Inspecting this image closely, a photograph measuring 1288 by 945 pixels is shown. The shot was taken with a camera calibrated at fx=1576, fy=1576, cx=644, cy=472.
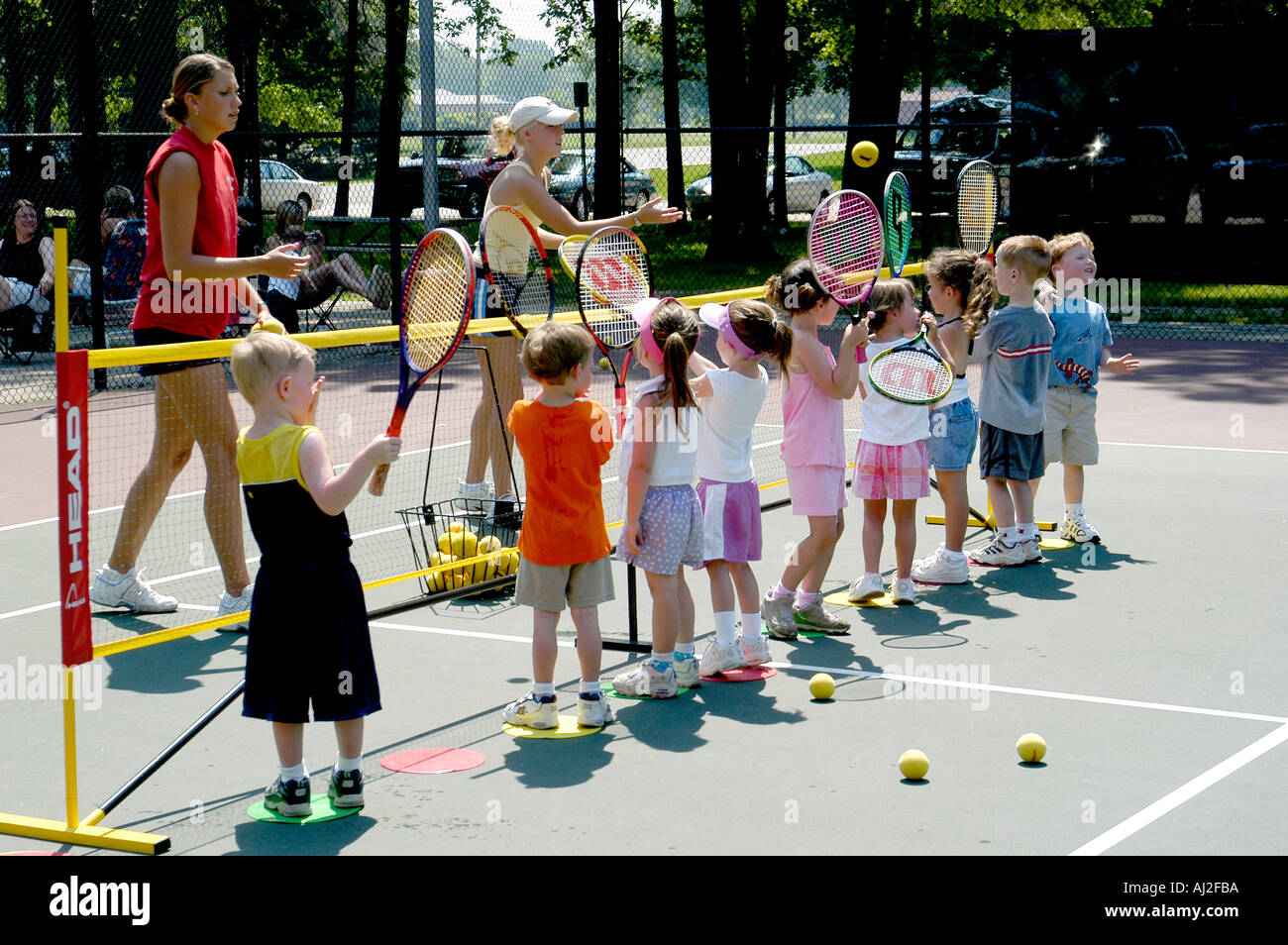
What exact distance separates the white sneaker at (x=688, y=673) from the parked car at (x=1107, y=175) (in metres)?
13.5

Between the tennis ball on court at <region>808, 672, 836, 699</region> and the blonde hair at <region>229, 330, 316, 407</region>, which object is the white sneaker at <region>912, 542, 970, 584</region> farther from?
the blonde hair at <region>229, 330, 316, 407</region>

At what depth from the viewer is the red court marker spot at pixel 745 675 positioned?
5.82 meters

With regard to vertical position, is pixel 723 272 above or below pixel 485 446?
above

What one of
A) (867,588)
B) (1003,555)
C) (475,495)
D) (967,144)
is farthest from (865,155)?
(967,144)

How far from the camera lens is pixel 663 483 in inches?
219

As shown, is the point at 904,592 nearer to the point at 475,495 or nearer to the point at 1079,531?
the point at 1079,531

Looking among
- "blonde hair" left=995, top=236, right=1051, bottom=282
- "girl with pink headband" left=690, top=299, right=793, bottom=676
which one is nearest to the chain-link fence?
"blonde hair" left=995, top=236, right=1051, bottom=282

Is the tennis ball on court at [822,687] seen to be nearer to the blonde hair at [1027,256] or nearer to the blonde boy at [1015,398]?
the blonde boy at [1015,398]

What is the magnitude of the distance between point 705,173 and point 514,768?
1101 inches

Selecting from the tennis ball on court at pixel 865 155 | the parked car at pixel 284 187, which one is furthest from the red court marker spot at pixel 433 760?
the parked car at pixel 284 187

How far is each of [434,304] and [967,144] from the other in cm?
2309

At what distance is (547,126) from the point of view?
7172 mm

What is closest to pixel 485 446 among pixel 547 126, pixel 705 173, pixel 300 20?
pixel 547 126

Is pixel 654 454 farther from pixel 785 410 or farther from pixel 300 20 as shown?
pixel 300 20
